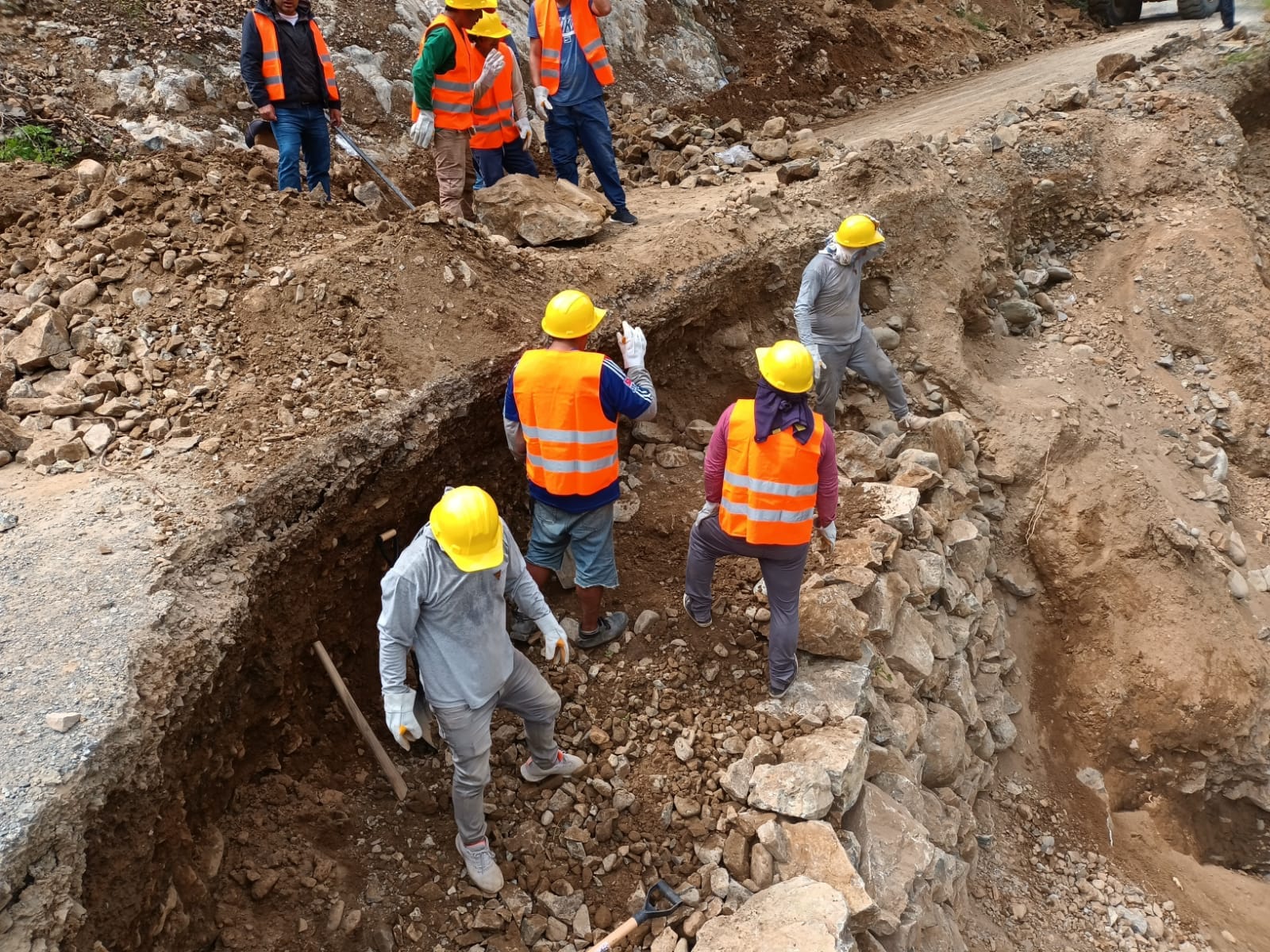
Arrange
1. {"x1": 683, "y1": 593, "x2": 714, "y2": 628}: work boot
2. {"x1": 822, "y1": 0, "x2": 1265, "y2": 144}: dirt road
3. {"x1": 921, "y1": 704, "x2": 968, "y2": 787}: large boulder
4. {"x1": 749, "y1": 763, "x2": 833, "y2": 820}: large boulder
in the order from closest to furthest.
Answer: {"x1": 749, "y1": 763, "x2": 833, "y2": 820}: large boulder, {"x1": 683, "y1": 593, "x2": 714, "y2": 628}: work boot, {"x1": 921, "y1": 704, "x2": 968, "y2": 787}: large boulder, {"x1": 822, "y1": 0, "x2": 1265, "y2": 144}: dirt road

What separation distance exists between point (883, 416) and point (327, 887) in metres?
5.37

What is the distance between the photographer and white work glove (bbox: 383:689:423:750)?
132 inches

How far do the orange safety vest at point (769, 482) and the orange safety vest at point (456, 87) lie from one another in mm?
3826

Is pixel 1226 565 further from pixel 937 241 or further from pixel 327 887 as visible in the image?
pixel 327 887

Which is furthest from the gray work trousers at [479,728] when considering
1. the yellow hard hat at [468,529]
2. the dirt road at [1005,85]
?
the dirt road at [1005,85]

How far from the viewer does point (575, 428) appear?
165 inches

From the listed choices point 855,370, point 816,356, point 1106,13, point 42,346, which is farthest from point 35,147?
point 1106,13

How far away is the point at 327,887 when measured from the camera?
3.67 meters

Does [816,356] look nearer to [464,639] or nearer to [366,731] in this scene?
[464,639]

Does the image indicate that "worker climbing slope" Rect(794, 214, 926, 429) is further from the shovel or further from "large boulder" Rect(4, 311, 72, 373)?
"large boulder" Rect(4, 311, 72, 373)

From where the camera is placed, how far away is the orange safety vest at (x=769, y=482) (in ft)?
13.2

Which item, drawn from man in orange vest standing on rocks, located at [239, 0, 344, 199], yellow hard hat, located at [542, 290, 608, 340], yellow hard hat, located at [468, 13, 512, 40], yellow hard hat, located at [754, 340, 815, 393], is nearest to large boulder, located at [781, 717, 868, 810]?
yellow hard hat, located at [754, 340, 815, 393]

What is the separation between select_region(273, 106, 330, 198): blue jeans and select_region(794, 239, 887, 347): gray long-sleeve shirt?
3.75 m

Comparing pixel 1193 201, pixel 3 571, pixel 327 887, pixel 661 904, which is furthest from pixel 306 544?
pixel 1193 201
